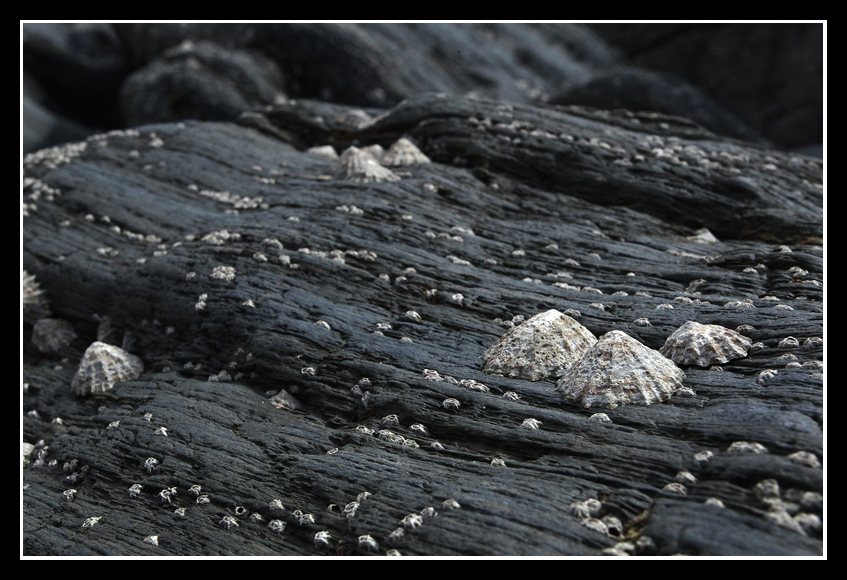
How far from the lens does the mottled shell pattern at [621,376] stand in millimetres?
4566

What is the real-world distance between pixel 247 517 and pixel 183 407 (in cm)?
157

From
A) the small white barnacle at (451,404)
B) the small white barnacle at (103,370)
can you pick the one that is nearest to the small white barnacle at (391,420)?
the small white barnacle at (451,404)

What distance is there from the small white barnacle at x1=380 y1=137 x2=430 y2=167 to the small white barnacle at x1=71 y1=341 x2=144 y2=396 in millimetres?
4189

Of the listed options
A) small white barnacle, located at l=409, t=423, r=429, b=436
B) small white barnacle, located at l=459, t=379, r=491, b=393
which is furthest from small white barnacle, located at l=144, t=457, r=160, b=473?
small white barnacle, located at l=459, t=379, r=491, b=393

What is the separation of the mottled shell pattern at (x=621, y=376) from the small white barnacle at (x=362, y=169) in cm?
403

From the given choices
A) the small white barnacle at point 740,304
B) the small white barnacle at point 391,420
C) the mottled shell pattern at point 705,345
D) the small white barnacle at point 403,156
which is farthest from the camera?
the small white barnacle at point 403,156

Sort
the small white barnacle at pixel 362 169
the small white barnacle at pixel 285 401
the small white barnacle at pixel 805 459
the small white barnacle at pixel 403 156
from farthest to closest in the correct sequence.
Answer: the small white barnacle at pixel 403 156
the small white barnacle at pixel 362 169
the small white barnacle at pixel 285 401
the small white barnacle at pixel 805 459

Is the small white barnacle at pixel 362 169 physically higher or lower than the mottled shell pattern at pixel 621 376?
higher

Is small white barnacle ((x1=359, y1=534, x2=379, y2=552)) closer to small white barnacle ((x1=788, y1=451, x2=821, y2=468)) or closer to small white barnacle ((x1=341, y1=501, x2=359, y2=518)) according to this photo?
small white barnacle ((x1=341, y1=501, x2=359, y2=518))

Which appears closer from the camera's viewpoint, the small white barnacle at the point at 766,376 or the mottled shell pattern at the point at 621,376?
the small white barnacle at the point at 766,376

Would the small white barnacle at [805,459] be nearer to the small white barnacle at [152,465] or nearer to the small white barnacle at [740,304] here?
the small white barnacle at [740,304]

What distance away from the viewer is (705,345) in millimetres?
4844

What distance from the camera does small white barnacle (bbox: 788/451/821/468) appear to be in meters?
3.64

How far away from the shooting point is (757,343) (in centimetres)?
488
